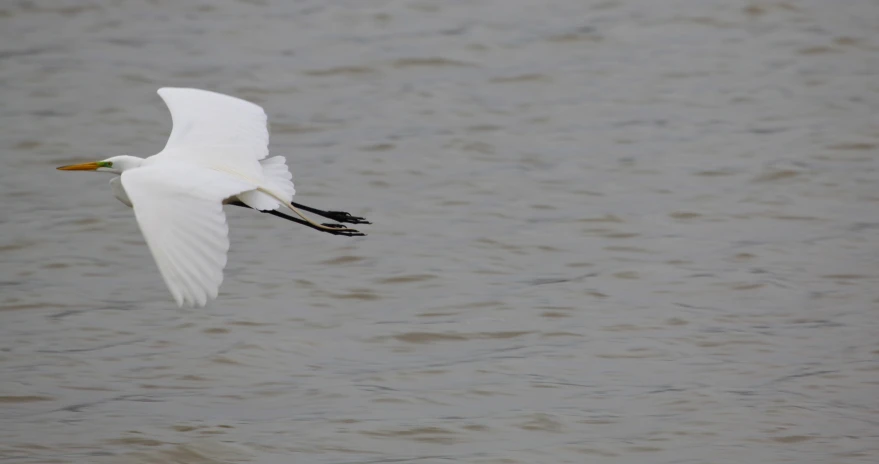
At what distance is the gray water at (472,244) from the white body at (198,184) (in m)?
1.05

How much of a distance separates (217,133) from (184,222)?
1.19 m

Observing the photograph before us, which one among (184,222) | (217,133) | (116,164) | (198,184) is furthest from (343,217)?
(184,222)

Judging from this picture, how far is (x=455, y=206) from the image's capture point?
793 cm

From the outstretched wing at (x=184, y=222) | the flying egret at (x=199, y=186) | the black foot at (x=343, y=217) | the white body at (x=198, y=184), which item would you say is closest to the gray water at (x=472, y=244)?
the black foot at (x=343, y=217)

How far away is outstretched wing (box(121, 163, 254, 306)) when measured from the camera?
4359 millimetres

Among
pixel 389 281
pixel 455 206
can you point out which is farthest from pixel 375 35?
pixel 389 281

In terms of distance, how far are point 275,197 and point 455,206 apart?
2.68 m

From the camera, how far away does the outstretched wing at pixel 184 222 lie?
436cm

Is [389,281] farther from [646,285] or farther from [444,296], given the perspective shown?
[646,285]

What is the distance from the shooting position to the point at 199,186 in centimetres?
491

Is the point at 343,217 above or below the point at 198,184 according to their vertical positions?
below

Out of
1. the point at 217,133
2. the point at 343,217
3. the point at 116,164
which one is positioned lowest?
the point at 343,217

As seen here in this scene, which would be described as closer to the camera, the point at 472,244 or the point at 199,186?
the point at 199,186

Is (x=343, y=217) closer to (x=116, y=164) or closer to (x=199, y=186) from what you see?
(x=116, y=164)
